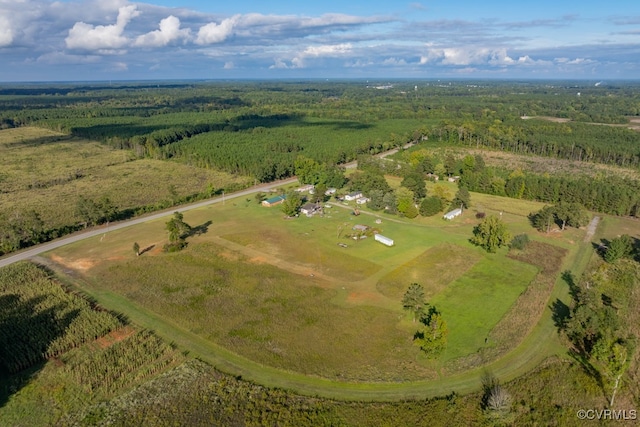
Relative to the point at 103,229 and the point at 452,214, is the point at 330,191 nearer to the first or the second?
the point at 452,214

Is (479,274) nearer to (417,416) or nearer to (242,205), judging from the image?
(417,416)

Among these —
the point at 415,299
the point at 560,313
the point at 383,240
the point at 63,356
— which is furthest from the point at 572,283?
the point at 63,356

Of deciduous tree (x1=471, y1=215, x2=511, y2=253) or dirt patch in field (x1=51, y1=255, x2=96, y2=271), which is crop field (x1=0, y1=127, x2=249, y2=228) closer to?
dirt patch in field (x1=51, y1=255, x2=96, y2=271)

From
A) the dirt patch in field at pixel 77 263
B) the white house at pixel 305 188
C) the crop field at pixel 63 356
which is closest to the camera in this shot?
the crop field at pixel 63 356

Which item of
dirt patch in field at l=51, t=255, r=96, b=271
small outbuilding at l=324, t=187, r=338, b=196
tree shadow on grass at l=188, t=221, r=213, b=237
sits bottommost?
dirt patch in field at l=51, t=255, r=96, b=271

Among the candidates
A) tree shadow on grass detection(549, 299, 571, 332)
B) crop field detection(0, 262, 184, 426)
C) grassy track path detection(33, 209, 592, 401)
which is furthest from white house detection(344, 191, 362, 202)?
crop field detection(0, 262, 184, 426)

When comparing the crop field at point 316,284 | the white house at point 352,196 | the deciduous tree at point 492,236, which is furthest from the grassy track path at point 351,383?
the white house at point 352,196

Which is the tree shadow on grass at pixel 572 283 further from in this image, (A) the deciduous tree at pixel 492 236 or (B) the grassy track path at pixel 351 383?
(A) the deciduous tree at pixel 492 236
